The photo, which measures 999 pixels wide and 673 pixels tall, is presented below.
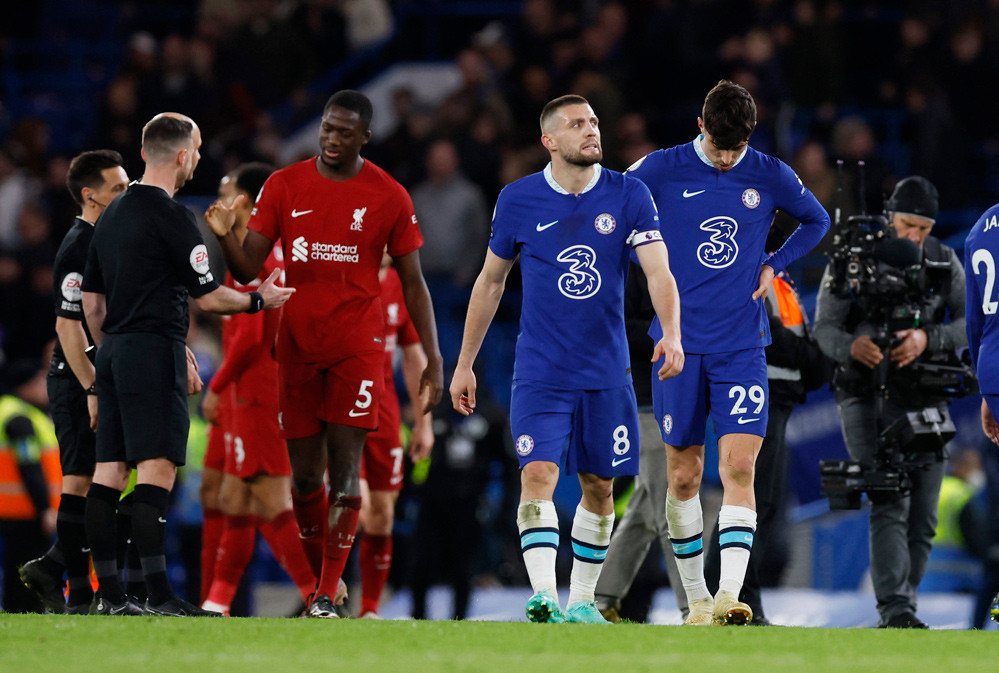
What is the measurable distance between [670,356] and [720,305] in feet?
2.34

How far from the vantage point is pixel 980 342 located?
7848 millimetres

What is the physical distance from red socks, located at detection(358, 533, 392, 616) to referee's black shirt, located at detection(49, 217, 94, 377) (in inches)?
91.5

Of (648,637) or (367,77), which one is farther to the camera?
→ (367,77)

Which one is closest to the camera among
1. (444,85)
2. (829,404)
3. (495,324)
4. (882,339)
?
(882,339)

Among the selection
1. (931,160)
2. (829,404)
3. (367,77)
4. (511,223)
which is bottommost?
(829,404)

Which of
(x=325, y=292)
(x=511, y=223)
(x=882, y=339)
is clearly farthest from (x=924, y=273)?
(x=325, y=292)

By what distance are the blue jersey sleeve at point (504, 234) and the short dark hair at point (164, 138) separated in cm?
159

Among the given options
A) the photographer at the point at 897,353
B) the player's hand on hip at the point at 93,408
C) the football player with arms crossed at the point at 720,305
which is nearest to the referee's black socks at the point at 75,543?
the player's hand on hip at the point at 93,408

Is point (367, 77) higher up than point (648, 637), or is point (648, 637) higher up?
point (367, 77)

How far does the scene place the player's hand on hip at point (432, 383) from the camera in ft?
26.7

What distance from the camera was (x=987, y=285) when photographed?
7.53 metres

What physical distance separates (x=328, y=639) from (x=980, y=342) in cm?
373

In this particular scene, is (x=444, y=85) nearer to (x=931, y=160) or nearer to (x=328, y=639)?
(x=931, y=160)

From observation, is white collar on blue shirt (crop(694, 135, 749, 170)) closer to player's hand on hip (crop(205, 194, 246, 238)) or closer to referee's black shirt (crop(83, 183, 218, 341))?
player's hand on hip (crop(205, 194, 246, 238))
